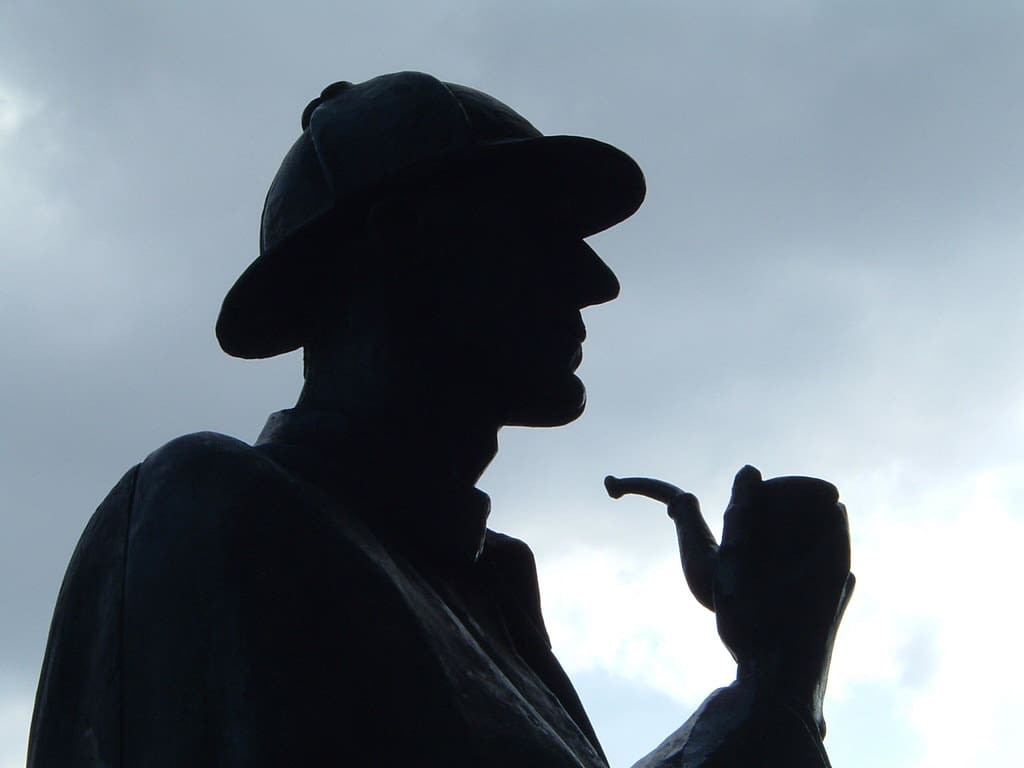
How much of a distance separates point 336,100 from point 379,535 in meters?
1.55

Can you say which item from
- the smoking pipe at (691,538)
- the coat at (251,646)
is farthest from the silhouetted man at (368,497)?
the smoking pipe at (691,538)

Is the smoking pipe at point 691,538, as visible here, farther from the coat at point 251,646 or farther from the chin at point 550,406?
the coat at point 251,646

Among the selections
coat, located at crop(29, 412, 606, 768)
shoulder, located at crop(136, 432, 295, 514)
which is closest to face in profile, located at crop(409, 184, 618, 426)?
coat, located at crop(29, 412, 606, 768)

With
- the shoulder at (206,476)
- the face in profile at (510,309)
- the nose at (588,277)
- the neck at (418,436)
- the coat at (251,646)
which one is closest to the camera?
the coat at (251,646)

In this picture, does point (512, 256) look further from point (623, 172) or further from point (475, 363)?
point (623, 172)

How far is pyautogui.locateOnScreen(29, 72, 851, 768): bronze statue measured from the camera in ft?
12.6

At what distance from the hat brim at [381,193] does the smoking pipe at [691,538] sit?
82 centimetres

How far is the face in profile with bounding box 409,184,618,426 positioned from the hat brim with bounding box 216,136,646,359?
92 millimetres

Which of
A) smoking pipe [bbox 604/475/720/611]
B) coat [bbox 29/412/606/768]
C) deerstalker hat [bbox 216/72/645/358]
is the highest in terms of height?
deerstalker hat [bbox 216/72/645/358]

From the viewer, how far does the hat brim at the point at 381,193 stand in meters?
4.95

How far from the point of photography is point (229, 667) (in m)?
3.79

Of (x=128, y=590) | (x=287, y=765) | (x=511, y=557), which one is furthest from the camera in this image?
(x=511, y=557)

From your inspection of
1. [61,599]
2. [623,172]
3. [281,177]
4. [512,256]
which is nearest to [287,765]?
[61,599]

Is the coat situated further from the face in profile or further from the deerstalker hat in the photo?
the deerstalker hat
